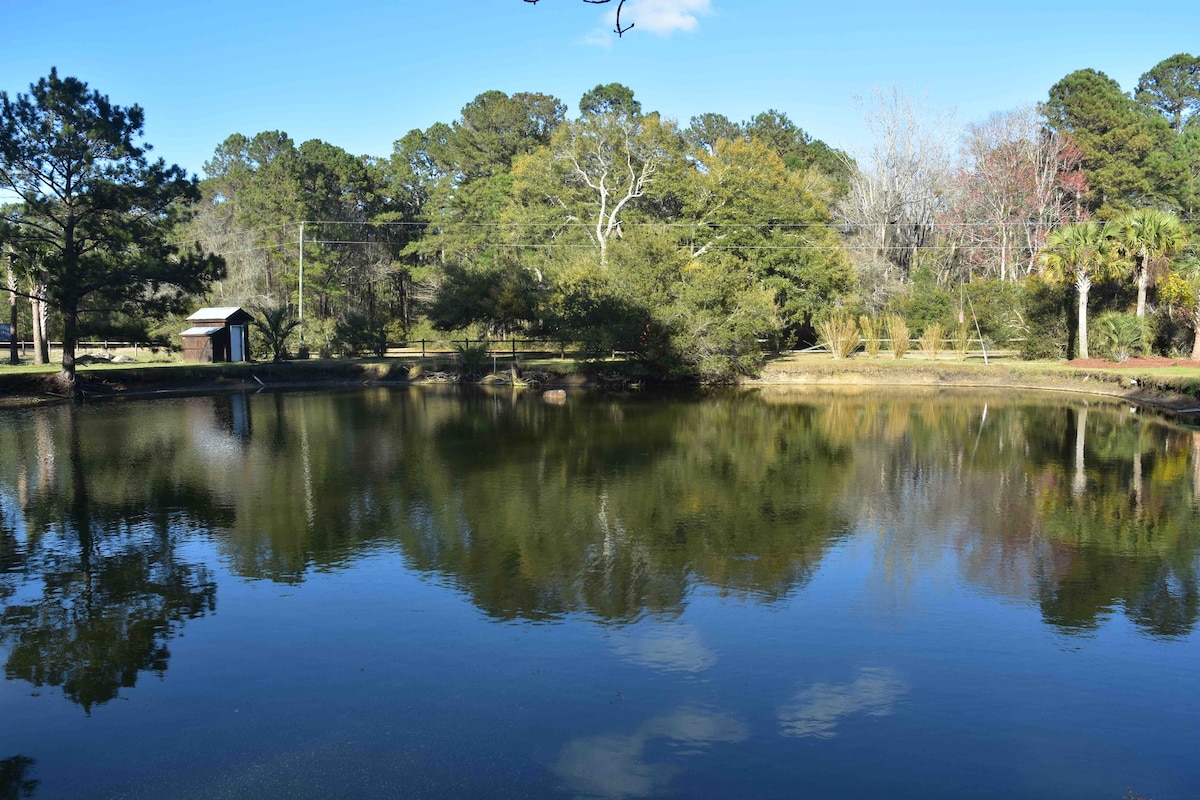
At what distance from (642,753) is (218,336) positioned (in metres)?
41.0

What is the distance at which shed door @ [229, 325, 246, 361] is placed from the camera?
44.2 meters

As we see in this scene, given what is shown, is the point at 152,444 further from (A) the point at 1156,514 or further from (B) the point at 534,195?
(B) the point at 534,195

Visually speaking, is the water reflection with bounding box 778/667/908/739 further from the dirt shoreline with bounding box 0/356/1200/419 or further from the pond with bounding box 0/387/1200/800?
the dirt shoreline with bounding box 0/356/1200/419

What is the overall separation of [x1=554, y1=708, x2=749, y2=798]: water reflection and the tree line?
1781 cm

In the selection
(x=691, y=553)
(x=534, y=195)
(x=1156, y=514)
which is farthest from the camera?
(x=534, y=195)

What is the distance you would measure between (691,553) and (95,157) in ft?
95.1

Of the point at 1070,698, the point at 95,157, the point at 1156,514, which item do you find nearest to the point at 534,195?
the point at 95,157

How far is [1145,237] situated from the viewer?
111 ft

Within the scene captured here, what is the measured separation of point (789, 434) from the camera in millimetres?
24688

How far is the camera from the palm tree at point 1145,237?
111ft

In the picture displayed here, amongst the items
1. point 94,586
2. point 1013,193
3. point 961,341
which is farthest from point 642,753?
point 1013,193

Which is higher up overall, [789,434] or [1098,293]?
[1098,293]

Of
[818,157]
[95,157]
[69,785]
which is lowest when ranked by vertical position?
[69,785]

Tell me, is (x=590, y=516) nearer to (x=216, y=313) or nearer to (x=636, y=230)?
(x=636, y=230)
